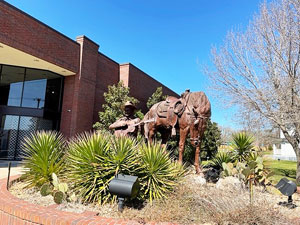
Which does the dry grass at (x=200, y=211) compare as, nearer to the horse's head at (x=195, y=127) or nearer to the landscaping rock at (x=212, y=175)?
the horse's head at (x=195, y=127)

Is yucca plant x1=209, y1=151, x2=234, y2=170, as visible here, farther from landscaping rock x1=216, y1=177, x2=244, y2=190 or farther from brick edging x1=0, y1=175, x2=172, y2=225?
brick edging x1=0, y1=175, x2=172, y2=225

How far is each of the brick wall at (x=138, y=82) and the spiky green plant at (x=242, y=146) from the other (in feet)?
41.9

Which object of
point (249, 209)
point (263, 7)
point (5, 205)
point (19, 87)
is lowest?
point (5, 205)

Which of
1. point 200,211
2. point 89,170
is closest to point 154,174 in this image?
point 200,211

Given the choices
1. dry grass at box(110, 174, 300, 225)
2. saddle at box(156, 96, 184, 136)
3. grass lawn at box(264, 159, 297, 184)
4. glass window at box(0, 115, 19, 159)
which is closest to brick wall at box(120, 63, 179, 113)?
glass window at box(0, 115, 19, 159)

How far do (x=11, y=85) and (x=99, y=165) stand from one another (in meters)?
14.1

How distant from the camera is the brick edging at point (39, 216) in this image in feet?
11.6

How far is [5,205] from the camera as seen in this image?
4340 mm

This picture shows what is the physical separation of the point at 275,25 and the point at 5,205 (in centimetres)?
1256

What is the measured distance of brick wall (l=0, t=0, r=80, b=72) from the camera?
1131cm

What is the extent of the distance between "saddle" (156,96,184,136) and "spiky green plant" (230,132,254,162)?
2.92 meters

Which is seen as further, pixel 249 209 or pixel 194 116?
pixel 194 116

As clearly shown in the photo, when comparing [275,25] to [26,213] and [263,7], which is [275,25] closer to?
[263,7]

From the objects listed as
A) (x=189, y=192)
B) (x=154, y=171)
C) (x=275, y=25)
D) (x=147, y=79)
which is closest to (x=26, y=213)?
(x=154, y=171)
